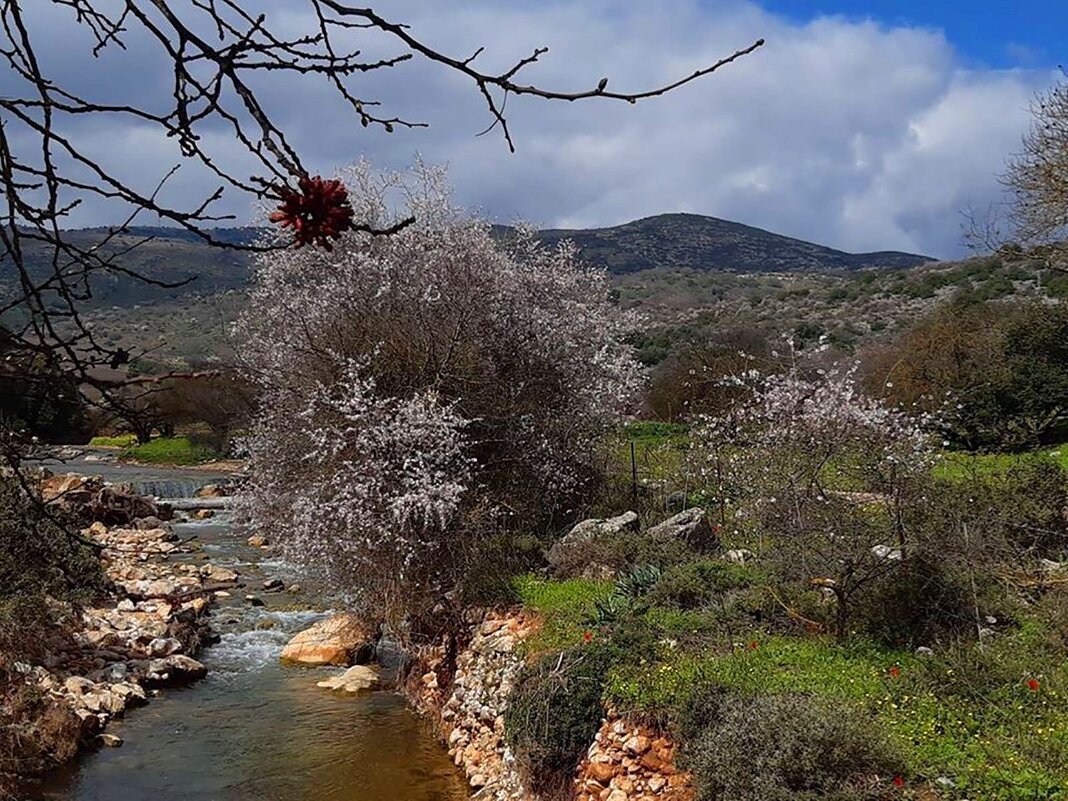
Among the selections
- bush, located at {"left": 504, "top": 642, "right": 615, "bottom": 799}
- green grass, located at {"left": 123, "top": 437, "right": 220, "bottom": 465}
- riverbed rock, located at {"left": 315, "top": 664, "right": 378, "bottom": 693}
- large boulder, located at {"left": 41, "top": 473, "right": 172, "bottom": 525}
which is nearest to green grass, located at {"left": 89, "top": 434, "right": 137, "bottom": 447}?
green grass, located at {"left": 123, "top": 437, "right": 220, "bottom": 465}

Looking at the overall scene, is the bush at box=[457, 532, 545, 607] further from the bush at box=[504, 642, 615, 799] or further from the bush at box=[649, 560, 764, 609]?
the bush at box=[504, 642, 615, 799]

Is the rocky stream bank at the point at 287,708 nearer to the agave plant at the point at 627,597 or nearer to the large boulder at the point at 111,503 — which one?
the agave plant at the point at 627,597

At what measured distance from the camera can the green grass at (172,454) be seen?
33531 millimetres

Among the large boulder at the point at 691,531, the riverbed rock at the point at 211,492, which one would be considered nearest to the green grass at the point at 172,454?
the riverbed rock at the point at 211,492

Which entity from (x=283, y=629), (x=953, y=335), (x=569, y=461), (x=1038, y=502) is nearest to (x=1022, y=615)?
(x=1038, y=502)

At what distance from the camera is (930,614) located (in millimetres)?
7898

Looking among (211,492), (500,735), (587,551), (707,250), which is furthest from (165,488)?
(707,250)

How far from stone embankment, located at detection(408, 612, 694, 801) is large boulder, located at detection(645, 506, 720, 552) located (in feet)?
6.86

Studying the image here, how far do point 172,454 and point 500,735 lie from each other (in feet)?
91.7

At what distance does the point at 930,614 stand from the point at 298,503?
23.5ft

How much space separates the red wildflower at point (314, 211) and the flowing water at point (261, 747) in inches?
311

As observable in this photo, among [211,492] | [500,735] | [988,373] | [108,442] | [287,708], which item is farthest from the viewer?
[108,442]

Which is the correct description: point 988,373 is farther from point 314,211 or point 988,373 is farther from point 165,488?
point 165,488

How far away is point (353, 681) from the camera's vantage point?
451 inches
